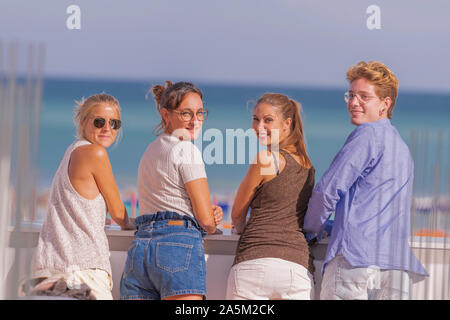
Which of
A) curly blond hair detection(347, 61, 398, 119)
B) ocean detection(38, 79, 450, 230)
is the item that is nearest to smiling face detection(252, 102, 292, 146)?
curly blond hair detection(347, 61, 398, 119)

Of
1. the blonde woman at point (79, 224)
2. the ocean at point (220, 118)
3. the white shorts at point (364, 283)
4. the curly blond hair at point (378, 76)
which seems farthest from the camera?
the ocean at point (220, 118)

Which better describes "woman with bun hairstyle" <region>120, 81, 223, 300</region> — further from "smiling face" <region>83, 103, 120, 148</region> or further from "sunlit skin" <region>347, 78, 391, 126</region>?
"sunlit skin" <region>347, 78, 391, 126</region>

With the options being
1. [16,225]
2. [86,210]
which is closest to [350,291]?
[86,210]

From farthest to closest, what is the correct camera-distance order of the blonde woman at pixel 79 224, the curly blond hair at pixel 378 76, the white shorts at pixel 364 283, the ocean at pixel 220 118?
the ocean at pixel 220 118
the curly blond hair at pixel 378 76
the blonde woman at pixel 79 224
the white shorts at pixel 364 283

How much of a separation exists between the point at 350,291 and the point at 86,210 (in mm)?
1172

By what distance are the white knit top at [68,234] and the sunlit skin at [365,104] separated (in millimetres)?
1221

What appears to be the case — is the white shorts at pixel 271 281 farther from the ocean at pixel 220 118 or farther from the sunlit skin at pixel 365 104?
the ocean at pixel 220 118

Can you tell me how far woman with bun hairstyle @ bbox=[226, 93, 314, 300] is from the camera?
2.50 m

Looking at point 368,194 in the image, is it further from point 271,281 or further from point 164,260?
point 164,260

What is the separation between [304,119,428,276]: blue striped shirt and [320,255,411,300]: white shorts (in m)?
0.03

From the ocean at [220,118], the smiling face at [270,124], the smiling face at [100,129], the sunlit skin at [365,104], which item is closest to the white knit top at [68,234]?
the smiling face at [100,129]

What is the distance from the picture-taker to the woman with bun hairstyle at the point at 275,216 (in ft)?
8.19
